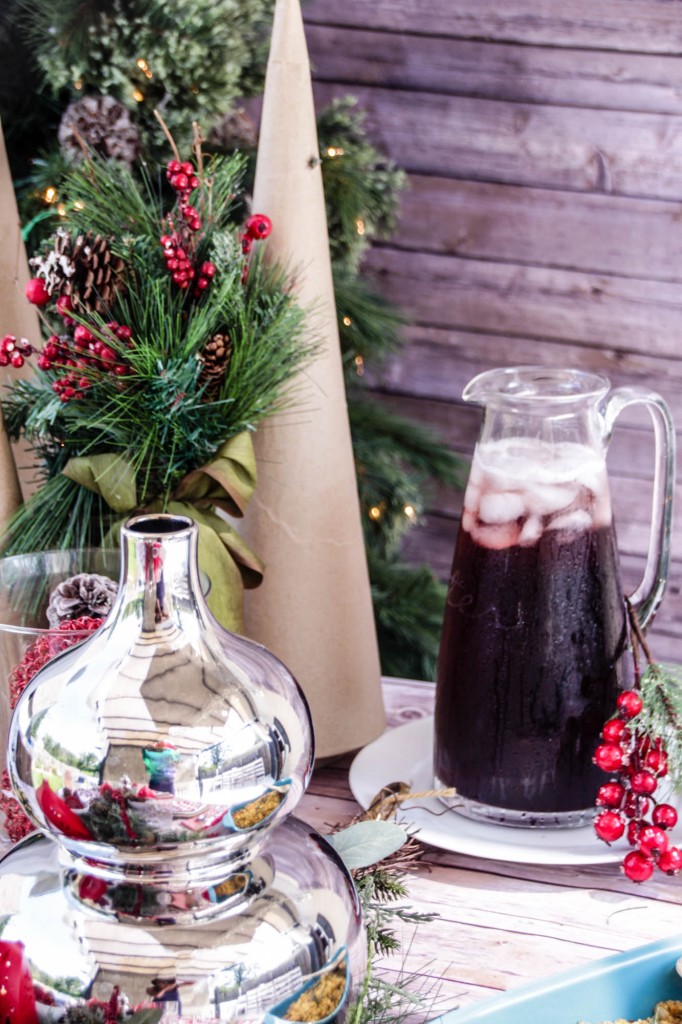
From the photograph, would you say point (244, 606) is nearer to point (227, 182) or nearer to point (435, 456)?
point (227, 182)

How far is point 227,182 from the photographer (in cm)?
65

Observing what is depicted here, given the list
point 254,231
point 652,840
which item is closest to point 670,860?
point 652,840

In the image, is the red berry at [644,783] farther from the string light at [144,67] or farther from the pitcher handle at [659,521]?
the string light at [144,67]

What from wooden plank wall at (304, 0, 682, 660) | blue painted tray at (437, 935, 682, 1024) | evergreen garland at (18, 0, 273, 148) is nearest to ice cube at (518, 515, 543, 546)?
blue painted tray at (437, 935, 682, 1024)

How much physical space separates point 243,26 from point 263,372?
1.56 ft

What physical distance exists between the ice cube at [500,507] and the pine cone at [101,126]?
0.48m

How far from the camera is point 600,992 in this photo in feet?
1.56

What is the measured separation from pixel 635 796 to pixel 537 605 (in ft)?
0.36

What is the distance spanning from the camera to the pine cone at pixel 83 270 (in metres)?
0.61

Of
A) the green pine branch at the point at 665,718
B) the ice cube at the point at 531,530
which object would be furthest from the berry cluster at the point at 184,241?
the green pine branch at the point at 665,718

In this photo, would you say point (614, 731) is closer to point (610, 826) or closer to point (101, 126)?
point (610, 826)

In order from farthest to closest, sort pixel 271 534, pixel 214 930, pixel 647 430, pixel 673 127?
pixel 647 430 < pixel 673 127 < pixel 271 534 < pixel 214 930

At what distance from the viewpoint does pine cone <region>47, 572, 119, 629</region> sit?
56cm

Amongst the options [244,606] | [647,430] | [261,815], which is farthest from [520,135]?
[261,815]
